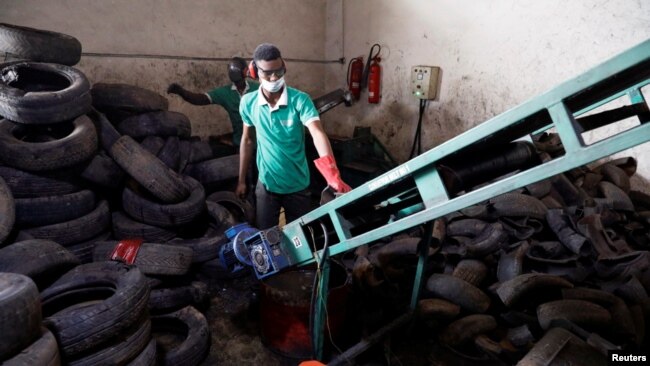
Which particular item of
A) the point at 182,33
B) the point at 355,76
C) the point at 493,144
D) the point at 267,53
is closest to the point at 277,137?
the point at 267,53

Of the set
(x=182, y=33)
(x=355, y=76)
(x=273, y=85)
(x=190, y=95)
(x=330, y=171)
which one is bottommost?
(x=330, y=171)

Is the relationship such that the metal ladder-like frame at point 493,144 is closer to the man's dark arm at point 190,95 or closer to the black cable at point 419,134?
the man's dark arm at point 190,95

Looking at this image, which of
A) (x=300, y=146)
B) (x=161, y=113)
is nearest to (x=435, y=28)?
(x=300, y=146)

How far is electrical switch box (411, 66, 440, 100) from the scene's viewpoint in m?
4.58

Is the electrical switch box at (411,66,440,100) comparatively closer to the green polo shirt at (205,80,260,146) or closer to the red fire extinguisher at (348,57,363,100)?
the red fire extinguisher at (348,57,363,100)

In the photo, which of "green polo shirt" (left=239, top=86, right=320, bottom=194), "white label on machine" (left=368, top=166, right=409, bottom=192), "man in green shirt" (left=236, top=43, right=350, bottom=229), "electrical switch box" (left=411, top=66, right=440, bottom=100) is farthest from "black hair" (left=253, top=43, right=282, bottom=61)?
"electrical switch box" (left=411, top=66, right=440, bottom=100)

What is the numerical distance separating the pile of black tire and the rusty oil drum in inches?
16.9

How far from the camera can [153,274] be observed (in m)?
2.38

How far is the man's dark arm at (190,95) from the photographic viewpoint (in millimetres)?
4059

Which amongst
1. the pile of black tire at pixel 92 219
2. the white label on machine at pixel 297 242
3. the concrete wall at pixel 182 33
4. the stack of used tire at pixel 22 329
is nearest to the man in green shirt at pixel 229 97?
the concrete wall at pixel 182 33

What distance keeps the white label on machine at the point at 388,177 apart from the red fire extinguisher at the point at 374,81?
4.08 metres

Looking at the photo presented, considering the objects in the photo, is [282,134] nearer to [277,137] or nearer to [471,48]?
[277,137]

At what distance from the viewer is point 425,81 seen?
4.62m

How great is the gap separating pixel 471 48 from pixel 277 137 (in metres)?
3.05
